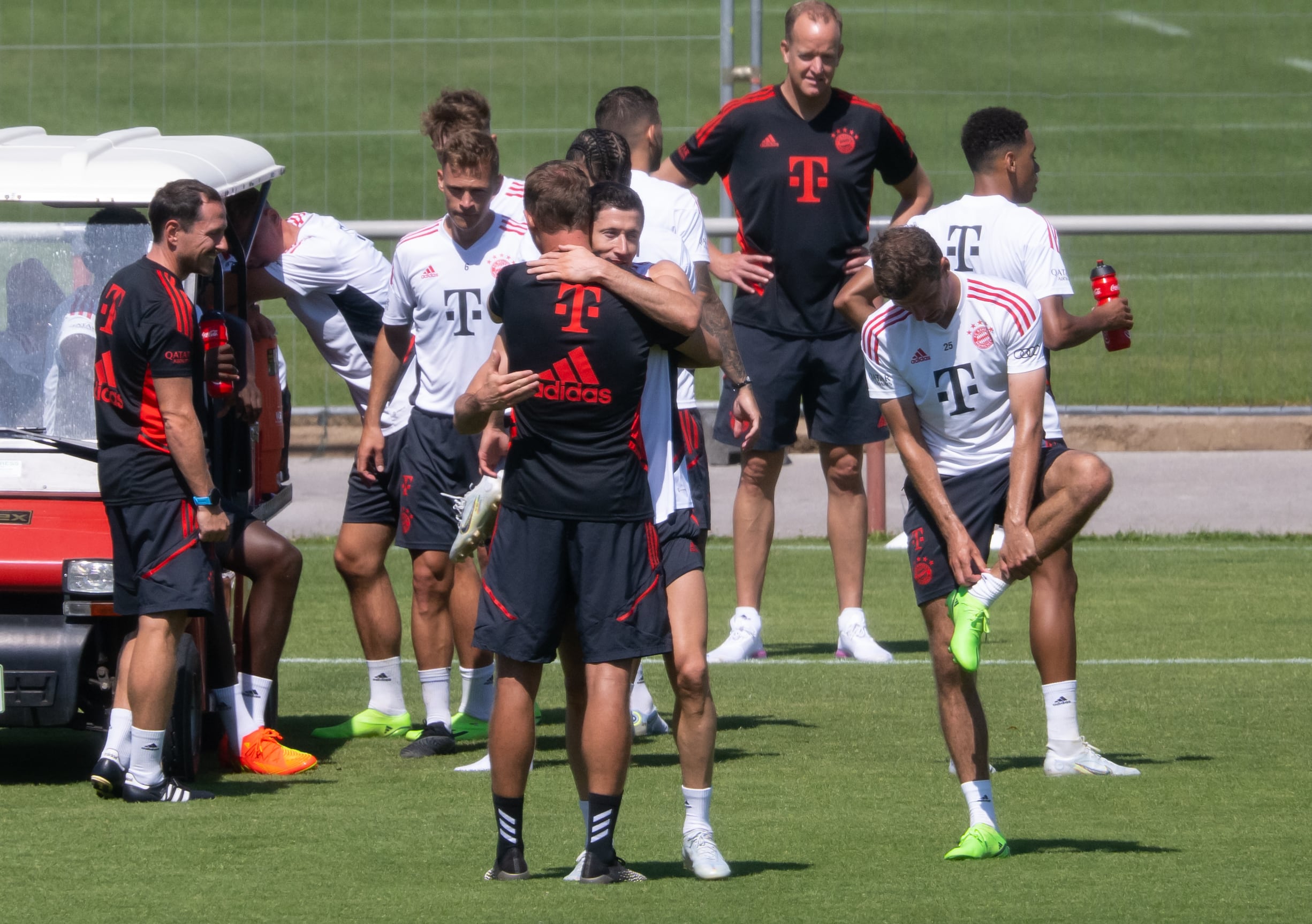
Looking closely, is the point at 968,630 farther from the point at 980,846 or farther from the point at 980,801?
the point at 980,846

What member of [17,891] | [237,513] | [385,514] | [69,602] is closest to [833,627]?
[385,514]

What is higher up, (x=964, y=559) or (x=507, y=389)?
(x=507, y=389)

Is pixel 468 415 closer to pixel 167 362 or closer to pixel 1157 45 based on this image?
pixel 167 362

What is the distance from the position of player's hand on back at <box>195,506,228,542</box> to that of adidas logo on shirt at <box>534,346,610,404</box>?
1559 millimetres

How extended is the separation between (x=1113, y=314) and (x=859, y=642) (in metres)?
2.32

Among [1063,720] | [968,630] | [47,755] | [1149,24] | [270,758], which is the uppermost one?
[1149,24]

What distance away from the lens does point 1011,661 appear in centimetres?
916

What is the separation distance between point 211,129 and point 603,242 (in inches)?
391

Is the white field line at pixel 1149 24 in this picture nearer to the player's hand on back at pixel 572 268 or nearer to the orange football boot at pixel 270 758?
the orange football boot at pixel 270 758

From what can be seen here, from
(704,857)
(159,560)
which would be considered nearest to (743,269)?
(159,560)

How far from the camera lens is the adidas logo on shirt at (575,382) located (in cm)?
548

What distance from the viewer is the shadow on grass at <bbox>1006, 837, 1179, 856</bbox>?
5.96 metres

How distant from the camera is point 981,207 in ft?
24.4

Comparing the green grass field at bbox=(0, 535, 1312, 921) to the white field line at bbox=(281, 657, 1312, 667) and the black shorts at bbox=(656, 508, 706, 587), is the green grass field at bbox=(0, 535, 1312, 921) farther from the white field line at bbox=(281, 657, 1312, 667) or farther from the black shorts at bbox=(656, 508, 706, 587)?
the black shorts at bbox=(656, 508, 706, 587)
